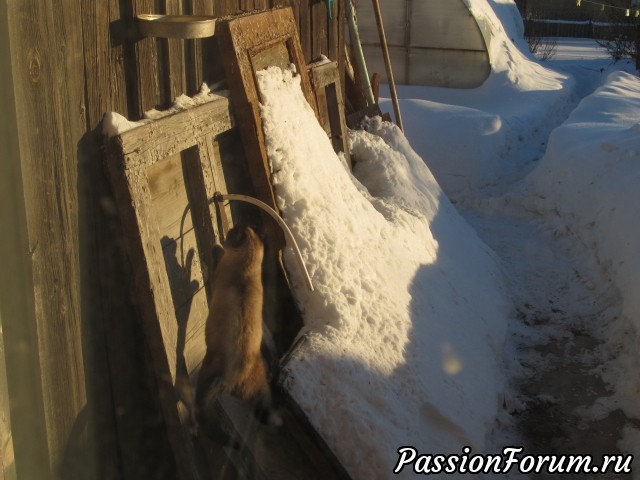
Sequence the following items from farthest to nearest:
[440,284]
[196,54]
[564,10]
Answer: [564,10], [440,284], [196,54]

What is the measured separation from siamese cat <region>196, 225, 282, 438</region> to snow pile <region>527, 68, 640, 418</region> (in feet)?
8.48

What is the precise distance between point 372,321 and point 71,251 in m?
1.90

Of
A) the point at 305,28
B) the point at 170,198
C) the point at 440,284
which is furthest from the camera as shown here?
the point at 305,28

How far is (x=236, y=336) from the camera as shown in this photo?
11.5 feet

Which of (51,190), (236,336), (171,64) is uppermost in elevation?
(171,64)

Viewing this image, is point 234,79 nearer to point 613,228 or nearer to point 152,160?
point 152,160

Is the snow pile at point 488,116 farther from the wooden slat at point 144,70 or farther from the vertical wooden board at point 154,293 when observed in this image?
the vertical wooden board at point 154,293

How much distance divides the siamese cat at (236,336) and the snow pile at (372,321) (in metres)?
0.17

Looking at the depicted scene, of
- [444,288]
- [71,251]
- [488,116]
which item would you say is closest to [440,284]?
[444,288]

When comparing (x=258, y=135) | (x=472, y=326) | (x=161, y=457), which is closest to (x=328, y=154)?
(x=258, y=135)

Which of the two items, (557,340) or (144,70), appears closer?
(144,70)

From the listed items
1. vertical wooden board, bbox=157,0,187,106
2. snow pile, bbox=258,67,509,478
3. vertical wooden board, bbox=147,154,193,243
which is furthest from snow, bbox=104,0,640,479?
vertical wooden board, bbox=147,154,193,243

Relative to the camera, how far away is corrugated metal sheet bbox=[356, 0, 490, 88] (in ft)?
52.4

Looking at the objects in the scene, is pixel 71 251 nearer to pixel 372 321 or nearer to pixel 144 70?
pixel 144 70
